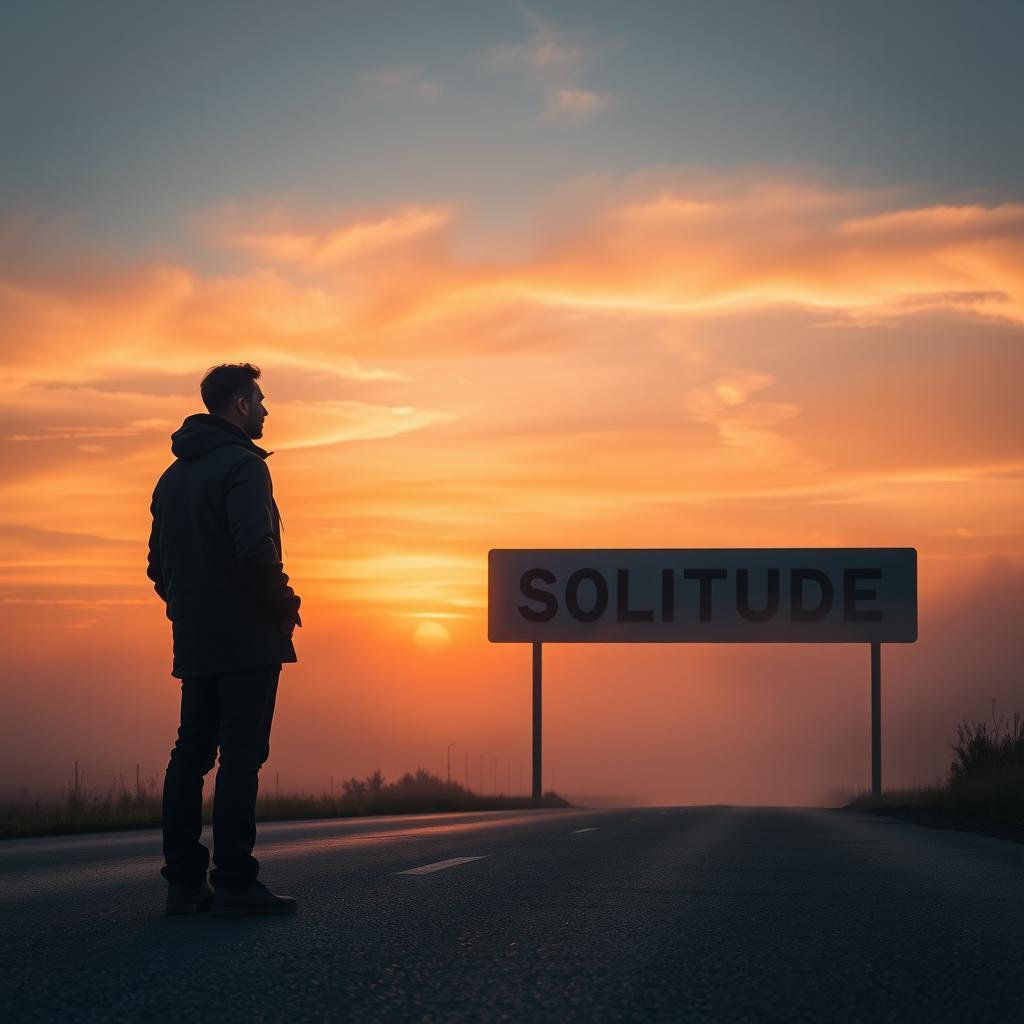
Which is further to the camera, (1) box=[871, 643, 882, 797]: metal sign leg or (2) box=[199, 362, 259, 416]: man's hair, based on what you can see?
(1) box=[871, 643, 882, 797]: metal sign leg

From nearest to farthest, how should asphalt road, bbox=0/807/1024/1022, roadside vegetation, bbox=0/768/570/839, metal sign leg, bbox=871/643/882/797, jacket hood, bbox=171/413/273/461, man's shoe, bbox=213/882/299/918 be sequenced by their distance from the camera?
A: asphalt road, bbox=0/807/1024/1022 < man's shoe, bbox=213/882/299/918 < jacket hood, bbox=171/413/273/461 < roadside vegetation, bbox=0/768/570/839 < metal sign leg, bbox=871/643/882/797

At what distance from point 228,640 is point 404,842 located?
5.18m

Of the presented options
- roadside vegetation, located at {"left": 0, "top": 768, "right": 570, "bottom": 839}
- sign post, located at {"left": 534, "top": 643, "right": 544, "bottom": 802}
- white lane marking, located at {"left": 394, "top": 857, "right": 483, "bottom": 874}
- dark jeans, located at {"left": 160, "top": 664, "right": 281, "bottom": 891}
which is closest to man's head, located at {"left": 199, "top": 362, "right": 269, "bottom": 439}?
dark jeans, located at {"left": 160, "top": 664, "right": 281, "bottom": 891}

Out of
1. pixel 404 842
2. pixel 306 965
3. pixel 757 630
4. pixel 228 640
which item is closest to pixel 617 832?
pixel 404 842

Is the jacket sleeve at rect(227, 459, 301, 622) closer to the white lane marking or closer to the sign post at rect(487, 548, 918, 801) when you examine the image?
the white lane marking

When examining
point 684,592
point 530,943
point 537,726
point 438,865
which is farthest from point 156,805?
point 684,592

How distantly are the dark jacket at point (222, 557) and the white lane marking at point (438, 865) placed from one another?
214 centimetres

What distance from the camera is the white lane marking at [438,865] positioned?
22.0 ft

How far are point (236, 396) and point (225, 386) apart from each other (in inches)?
2.2

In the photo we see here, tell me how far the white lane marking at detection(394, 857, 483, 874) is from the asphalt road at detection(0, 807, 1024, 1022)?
29 millimetres

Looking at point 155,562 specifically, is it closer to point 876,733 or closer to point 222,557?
point 222,557

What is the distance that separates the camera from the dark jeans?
4844mm

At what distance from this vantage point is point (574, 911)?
514 centimetres

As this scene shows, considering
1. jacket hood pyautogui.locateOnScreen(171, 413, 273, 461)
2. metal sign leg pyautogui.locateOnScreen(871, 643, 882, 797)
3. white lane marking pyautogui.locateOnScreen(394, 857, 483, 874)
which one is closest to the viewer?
jacket hood pyautogui.locateOnScreen(171, 413, 273, 461)
